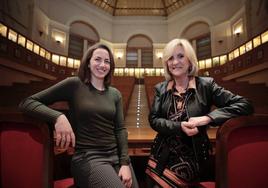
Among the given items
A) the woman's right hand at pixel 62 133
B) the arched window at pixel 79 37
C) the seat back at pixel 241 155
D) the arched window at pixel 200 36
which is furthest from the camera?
the arched window at pixel 200 36

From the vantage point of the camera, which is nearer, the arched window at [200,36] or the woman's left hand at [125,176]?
the woman's left hand at [125,176]

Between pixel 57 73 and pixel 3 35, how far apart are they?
412cm

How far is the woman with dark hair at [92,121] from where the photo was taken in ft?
3.04

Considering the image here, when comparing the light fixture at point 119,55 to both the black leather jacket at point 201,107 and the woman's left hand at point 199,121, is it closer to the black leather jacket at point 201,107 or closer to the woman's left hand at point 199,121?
the black leather jacket at point 201,107

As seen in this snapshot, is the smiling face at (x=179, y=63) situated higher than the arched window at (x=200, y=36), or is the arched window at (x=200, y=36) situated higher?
the arched window at (x=200, y=36)

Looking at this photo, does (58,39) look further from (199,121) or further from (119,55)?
(199,121)

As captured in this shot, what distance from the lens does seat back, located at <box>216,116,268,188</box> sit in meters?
0.80

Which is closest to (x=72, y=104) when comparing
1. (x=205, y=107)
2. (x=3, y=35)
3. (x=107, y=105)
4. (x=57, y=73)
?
(x=107, y=105)

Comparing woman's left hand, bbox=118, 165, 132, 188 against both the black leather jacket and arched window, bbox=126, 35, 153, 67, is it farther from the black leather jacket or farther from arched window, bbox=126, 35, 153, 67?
arched window, bbox=126, 35, 153, 67

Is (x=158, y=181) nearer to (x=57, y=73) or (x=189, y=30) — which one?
(x=57, y=73)

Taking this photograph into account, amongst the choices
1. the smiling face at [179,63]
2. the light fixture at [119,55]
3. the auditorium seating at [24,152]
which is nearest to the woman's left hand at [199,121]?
the smiling face at [179,63]

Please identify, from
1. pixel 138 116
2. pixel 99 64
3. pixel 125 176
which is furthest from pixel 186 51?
pixel 138 116

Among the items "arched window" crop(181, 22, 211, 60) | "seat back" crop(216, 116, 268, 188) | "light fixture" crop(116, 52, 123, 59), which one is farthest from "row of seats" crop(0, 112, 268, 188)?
"light fixture" crop(116, 52, 123, 59)

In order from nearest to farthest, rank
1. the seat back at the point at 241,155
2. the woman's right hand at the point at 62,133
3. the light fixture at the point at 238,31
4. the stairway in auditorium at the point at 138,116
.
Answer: the seat back at the point at 241,155 < the woman's right hand at the point at 62,133 < the stairway in auditorium at the point at 138,116 < the light fixture at the point at 238,31
